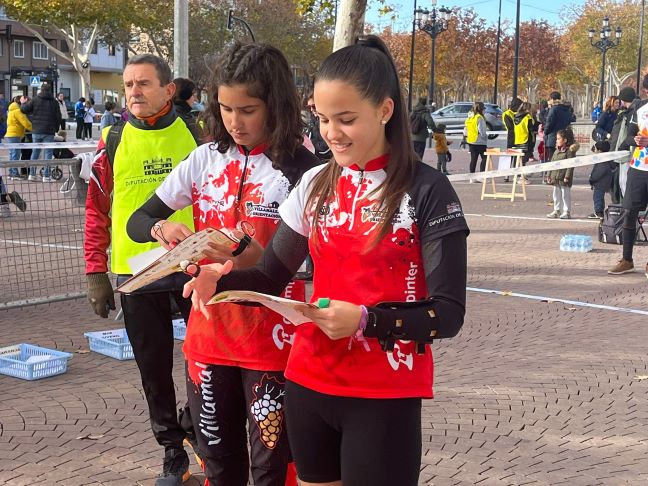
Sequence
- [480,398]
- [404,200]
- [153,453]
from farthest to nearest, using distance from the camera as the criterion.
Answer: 1. [480,398]
2. [153,453]
3. [404,200]

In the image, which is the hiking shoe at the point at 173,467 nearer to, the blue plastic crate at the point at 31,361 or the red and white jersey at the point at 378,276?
the red and white jersey at the point at 378,276

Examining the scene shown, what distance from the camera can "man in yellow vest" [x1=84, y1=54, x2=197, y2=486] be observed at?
413cm

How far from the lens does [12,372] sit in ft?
21.1

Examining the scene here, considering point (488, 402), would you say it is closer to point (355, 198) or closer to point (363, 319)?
point (355, 198)

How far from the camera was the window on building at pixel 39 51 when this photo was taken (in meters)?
82.3

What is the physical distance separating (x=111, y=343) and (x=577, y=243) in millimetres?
7583

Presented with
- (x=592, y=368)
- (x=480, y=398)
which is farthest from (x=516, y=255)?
(x=480, y=398)

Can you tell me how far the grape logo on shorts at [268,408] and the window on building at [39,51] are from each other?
276 feet

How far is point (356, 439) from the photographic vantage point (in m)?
2.43

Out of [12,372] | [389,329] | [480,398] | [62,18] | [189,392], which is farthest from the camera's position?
[62,18]

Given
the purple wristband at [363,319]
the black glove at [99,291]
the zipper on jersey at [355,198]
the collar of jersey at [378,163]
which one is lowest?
the black glove at [99,291]

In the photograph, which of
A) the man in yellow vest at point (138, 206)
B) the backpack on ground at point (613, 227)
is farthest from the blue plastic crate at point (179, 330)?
the backpack on ground at point (613, 227)

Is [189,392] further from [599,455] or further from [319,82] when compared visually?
[599,455]

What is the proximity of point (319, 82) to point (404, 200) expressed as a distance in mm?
374
